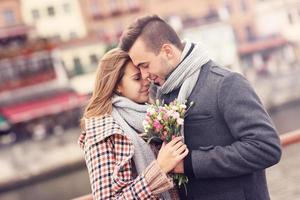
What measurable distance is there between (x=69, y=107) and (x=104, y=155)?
83.9 feet

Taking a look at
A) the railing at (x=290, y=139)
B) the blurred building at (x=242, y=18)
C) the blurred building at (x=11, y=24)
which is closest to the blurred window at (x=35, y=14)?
the blurred building at (x=11, y=24)

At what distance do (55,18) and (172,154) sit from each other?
108ft

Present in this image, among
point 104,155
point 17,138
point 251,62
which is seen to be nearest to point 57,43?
point 17,138

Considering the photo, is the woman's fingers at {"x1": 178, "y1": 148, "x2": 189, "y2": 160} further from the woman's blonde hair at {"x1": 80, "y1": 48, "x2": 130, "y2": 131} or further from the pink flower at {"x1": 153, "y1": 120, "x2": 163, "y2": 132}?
the woman's blonde hair at {"x1": 80, "y1": 48, "x2": 130, "y2": 131}

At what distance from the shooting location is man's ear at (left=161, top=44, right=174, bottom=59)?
1.89 m

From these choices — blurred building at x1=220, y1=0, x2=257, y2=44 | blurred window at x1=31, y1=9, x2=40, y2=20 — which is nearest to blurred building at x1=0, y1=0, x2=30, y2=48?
blurred window at x1=31, y1=9, x2=40, y2=20

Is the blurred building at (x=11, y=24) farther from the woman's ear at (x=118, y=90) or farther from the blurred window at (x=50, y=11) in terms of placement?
the woman's ear at (x=118, y=90)

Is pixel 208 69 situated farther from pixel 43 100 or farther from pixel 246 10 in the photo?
Answer: pixel 246 10

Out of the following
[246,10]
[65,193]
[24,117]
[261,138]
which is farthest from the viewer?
[246,10]

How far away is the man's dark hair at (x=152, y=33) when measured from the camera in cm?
188

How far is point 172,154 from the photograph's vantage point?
1.81 meters

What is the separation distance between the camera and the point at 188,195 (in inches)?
76.7

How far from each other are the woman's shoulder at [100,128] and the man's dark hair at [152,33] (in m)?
0.31

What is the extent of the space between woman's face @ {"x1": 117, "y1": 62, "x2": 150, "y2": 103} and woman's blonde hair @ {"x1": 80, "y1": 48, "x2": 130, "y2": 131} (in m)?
0.03
